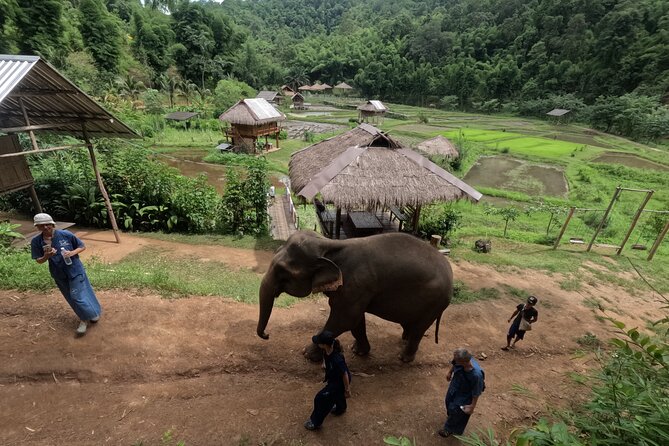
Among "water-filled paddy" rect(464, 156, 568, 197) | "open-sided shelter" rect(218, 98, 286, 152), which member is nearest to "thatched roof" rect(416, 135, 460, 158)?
"water-filled paddy" rect(464, 156, 568, 197)

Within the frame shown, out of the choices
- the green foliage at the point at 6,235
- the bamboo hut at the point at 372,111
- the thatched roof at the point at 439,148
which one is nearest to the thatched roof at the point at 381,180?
the green foliage at the point at 6,235

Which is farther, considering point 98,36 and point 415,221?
point 98,36

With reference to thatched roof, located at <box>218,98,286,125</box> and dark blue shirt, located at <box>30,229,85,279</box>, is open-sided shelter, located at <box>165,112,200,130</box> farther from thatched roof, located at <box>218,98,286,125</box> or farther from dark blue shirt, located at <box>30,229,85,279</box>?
dark blue shirt, located at <box>30,229,85,279</box>

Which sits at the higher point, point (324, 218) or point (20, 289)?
point (20, 289)

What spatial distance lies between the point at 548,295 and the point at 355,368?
577 cm

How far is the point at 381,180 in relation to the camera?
376 inches

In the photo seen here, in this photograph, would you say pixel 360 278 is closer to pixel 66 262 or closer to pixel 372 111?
pixel 66 262

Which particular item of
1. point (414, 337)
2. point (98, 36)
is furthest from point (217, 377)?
point (98, 36)

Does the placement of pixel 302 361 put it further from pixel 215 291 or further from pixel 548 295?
pixel 548 295

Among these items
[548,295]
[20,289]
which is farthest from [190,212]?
[548,295]

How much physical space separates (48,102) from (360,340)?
8.62 metres

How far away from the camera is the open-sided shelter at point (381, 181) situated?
9.16 meters

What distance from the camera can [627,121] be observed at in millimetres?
36562

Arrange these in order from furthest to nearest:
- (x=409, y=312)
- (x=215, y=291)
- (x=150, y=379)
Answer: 1. (x=215, y=291)
2. (x=409, y=312)
3. (x=150, y=379)
